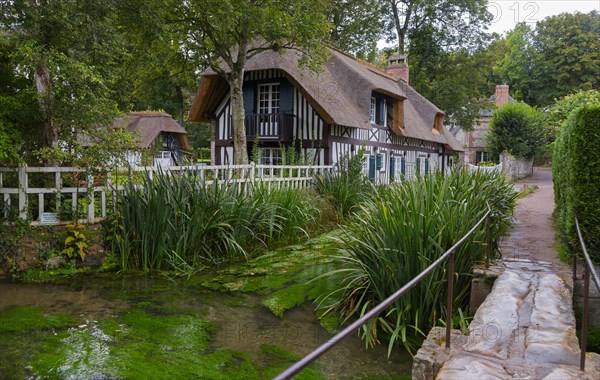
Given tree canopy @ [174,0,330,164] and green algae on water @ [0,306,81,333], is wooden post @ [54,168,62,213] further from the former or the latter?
tree canopy @ [174,0,330,164]

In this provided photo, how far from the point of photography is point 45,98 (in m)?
7.46

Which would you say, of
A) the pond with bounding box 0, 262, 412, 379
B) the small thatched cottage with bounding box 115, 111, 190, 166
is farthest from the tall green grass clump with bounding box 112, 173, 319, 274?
the small thatched cottage with bounding box 115, 111, 190, 166

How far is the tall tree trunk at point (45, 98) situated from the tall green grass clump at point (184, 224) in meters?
1.64

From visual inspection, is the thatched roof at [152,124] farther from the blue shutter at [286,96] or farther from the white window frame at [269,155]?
the blue shutter at [286,96]

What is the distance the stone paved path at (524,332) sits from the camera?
114 inches

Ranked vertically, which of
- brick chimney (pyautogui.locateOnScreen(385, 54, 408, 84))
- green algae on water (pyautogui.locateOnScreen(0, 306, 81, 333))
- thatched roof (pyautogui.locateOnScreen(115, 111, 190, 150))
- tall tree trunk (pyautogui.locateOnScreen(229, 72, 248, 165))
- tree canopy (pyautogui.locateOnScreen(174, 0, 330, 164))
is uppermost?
brick chimney (pyautogui.locateOnScreen(385, 54, 408, 84))

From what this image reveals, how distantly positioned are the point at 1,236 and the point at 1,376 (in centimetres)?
367

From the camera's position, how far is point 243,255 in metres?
8.21

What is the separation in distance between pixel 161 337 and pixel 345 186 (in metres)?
7.49

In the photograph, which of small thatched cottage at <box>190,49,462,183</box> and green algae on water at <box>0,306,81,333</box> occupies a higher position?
small thatched cottage at <box>190,49,462,183</box>

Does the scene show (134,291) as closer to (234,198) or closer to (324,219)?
(234,198)

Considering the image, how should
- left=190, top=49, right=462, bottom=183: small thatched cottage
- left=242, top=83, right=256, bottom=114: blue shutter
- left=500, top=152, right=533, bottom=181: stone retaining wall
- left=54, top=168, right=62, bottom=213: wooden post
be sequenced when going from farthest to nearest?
left=500, top=152, right=533, bottom=181: stone retaining wall → left=242, top=83, right=256, bottom=114: blue shutter → left=190, top=49, right=462, bottom=183: small thatched cottage → left=54, top=168, right=62, bottom=213: wooden post

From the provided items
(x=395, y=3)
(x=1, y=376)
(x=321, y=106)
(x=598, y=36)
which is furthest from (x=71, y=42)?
(x=598, y=36)

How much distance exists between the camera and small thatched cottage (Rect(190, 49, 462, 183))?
16.9 meters
